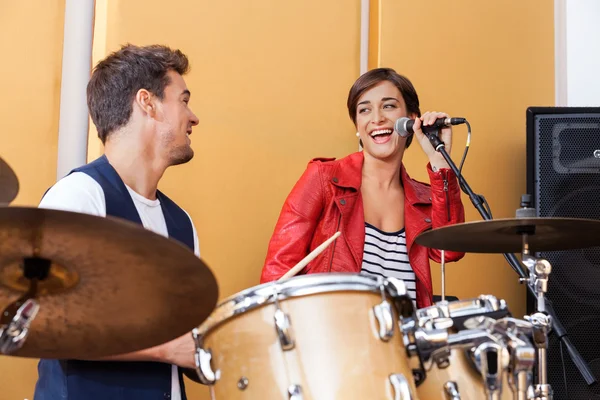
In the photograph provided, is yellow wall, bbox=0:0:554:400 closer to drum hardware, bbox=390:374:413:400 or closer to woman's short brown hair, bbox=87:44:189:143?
woman's short brown hair, bbox=87:44:189:143

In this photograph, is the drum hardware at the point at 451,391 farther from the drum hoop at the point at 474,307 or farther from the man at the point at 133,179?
the man at the point at 133,179

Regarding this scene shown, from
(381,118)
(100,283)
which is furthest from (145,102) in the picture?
(100,283)

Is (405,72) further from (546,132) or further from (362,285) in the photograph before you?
(362,285)

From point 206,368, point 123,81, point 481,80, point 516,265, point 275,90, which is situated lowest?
point 206,368

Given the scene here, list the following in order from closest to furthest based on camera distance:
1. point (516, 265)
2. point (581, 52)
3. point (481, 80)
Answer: point (516, 265) < point (481, 80) < point (581, 52)

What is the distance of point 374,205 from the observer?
10.6 ft

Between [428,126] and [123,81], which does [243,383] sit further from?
[428,126]

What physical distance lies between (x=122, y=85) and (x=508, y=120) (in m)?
2.21

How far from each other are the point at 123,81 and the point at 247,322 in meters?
1.13

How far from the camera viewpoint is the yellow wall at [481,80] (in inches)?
152

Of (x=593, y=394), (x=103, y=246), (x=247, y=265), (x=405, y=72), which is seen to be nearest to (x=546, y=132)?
(x=405, y=72)


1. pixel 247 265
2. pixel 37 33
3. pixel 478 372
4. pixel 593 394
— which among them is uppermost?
pixel 37 33

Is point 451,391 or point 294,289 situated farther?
point 451,391

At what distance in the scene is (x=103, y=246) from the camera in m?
1.33
